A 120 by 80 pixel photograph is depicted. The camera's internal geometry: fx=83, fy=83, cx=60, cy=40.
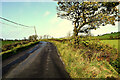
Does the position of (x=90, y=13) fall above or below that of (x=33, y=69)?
above

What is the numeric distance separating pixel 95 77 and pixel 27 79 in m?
3.99

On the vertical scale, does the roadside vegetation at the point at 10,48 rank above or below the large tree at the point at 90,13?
below

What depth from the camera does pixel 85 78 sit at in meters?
4.66

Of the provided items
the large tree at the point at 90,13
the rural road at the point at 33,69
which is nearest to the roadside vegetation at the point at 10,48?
the rural road at the point at 33,69

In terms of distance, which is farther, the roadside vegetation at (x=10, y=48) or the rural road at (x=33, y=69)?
the roadside vegetation at (x=10, y=48)

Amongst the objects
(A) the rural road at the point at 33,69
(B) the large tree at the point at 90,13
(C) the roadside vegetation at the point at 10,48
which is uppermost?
(B) the large tree at the point at 90,13

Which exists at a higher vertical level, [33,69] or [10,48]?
[10,48]

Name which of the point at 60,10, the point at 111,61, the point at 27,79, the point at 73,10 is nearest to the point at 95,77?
the point at 111,61

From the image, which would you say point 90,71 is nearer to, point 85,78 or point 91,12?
point 85,78

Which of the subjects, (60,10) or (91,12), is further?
(60,10)

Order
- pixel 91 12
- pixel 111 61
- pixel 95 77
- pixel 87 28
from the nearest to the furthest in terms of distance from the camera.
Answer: pixel 95 77, pixel 111 61, pixel 91 12, pixel 87 28

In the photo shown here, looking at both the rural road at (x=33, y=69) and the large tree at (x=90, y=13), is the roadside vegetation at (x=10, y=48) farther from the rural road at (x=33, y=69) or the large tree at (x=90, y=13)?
the large tree at (x=90, y=13)

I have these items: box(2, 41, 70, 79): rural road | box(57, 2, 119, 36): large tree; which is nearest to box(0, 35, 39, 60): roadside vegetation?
box(2, 41, 70, 79): rural road

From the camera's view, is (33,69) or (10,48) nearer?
(33,69)
